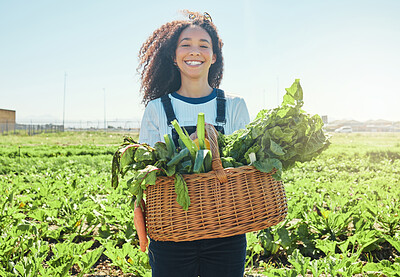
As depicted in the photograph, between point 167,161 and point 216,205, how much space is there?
0.96 feet

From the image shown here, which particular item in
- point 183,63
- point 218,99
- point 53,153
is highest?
point 183,63

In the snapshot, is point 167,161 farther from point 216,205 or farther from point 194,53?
point 194,53

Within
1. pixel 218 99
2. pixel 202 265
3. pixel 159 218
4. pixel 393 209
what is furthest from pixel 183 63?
pixel 393 209

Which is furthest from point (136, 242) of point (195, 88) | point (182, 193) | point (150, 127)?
point (182, 193)

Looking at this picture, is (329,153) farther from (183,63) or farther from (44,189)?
(183,63)

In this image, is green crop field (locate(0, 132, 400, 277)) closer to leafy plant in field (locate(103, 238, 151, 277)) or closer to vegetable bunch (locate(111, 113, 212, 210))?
leafy plant in field (locate(103, 238, 151, 277))

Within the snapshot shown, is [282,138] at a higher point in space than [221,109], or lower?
lower

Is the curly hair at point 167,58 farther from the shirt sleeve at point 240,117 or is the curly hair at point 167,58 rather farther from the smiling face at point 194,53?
the shirt sleeve at point 240,117

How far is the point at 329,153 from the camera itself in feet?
40.3

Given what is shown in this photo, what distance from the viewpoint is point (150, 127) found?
212cm

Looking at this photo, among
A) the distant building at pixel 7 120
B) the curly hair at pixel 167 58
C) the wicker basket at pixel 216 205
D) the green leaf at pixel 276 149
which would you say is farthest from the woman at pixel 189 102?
the distant building at pixel 7 120

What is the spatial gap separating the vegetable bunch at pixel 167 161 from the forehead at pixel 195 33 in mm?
784

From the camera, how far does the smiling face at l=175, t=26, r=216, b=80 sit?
6.94 feet

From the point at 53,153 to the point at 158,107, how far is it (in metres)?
11.7
